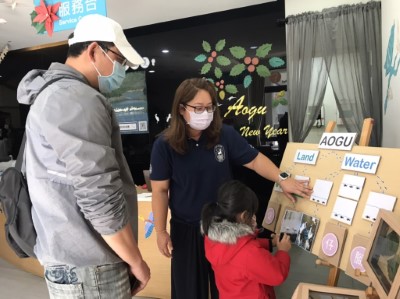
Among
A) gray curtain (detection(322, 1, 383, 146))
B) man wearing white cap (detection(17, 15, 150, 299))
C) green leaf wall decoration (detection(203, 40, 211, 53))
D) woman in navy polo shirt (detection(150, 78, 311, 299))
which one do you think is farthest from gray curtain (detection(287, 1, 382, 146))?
man wearing white cap (detection(17, 15, 150, 299))

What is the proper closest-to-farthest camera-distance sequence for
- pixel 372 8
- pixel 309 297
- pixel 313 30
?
pixel 309 297, pixel 372 8, pixel 313 30

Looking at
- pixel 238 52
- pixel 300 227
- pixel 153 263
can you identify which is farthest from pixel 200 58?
pixel 300 227

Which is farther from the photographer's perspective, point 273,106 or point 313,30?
point 273,106

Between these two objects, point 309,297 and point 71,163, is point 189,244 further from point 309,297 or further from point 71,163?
point 71,163

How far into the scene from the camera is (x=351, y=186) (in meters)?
1.39

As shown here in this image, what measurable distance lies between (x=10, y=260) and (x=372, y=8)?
14.1 ft

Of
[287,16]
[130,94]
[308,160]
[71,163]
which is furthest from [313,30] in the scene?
[71,163]

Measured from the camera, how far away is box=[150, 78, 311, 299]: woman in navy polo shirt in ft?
5.31

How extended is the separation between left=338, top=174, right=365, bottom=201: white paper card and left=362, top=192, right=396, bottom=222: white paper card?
0.19 feet

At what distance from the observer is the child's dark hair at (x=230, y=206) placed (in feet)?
4.66

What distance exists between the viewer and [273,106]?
350 cm

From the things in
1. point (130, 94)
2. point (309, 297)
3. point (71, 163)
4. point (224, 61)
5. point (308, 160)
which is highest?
point (224, 61)

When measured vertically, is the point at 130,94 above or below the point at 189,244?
above

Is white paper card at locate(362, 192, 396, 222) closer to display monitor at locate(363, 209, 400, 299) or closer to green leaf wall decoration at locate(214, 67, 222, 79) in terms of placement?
display monitor at locate(363, 209, 400, 299)
